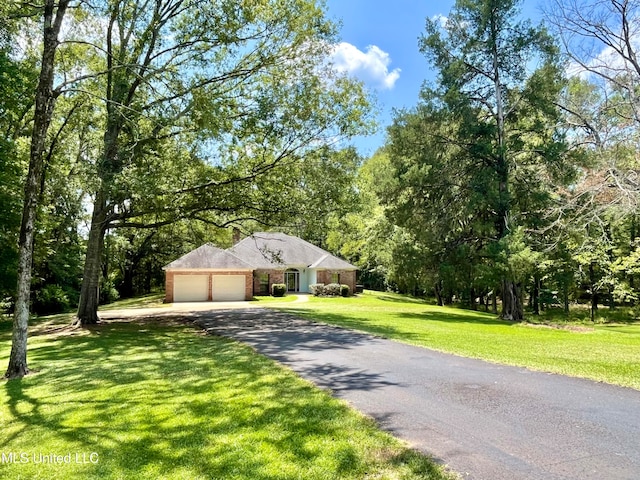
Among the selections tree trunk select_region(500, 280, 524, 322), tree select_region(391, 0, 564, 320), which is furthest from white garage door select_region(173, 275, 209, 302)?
tree trunk select_region(500, 280, 524, 322)

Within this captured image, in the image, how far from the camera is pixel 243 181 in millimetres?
16156

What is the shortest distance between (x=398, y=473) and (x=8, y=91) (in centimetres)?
1551

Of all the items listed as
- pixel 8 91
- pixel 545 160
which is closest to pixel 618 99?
pixel 545 160

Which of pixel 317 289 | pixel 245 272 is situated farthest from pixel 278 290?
pixel 245 272

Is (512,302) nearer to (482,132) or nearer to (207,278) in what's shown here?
(482,132)

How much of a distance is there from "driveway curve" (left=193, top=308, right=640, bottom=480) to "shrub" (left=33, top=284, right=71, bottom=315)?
22.1 metres

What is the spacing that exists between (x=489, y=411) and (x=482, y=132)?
1841 cm

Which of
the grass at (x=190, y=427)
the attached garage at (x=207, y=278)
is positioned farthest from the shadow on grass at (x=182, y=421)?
the attached garage at (x=207, y=278)

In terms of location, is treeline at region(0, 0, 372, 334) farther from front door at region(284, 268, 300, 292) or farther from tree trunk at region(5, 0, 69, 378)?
front door at region(284, 268, 300, 292)

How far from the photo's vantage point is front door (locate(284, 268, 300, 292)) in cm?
3766

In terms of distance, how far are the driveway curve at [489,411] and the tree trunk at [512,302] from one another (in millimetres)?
14026

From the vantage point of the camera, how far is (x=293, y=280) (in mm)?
37906

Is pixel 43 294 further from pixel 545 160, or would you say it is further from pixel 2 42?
pixel 545 160

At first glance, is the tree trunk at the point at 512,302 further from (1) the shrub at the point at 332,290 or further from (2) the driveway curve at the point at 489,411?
(1) the shrub at the point at 332,290
